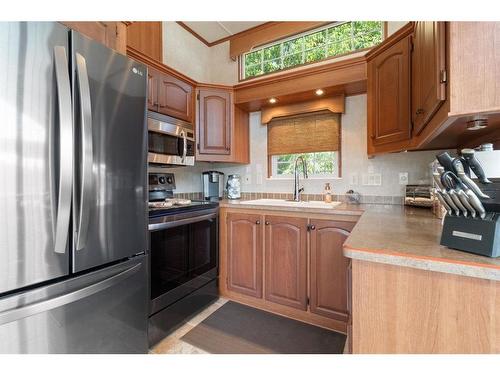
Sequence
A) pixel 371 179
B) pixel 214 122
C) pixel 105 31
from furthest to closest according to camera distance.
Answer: pixel 214 122 < pixel 371 179 < pixel 105 31

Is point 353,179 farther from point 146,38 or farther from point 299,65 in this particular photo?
point 146,38

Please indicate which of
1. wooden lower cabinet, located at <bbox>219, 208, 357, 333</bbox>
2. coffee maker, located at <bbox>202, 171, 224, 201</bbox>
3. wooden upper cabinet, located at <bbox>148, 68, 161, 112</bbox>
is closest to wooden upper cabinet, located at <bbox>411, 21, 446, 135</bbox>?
wooden lower cabinet, located at <bbox>219, 208, 357, 333</bbox>

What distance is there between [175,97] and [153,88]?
0.80 ft

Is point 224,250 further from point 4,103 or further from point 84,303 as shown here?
point 4,103

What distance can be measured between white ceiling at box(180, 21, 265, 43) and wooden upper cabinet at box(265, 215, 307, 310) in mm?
2243

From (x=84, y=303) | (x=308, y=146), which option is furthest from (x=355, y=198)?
(x=84, y=303)

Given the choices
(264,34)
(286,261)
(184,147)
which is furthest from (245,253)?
(264,34)

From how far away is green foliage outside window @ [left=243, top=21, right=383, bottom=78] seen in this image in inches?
89.7

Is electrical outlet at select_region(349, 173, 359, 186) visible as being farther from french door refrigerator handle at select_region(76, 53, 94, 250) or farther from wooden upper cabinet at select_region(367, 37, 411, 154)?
french door refrigerator handle at select_region(76, 53, 94, 250)

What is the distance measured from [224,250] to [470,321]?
182cm

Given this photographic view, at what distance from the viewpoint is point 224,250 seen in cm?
226

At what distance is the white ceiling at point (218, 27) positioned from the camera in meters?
2.72

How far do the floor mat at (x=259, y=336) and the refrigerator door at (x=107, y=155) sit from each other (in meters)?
0.88

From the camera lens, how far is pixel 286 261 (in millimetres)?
1979
